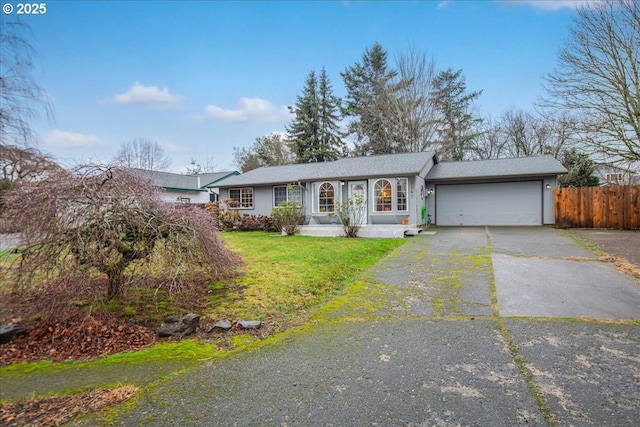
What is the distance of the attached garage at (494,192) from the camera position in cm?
1463

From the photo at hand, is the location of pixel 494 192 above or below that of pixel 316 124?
below

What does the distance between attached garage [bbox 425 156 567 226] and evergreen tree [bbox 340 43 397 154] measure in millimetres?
11706

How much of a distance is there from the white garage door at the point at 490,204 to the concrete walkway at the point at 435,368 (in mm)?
10457

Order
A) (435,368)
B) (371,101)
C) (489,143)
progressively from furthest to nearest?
(371,101) < (489,143) < (435,368)

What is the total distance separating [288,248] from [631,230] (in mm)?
12517

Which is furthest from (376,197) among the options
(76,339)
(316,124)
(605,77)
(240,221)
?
(316,124)

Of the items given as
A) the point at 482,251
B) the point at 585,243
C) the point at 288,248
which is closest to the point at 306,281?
the point at 288,248

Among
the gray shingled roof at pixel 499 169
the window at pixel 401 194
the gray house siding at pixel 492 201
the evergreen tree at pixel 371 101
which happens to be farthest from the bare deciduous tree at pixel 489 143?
the window at pixel 401 194

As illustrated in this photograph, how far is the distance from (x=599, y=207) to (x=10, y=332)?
16945 mm

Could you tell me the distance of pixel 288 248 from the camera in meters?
A: 9.88

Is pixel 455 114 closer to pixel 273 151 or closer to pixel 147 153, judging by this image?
pixel 273 151

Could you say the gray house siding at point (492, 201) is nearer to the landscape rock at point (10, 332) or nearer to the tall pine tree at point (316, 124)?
the landscape rock at point (10, 332)

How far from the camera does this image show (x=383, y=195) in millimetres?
14547

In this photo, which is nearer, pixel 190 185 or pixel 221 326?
pixel 221 326
